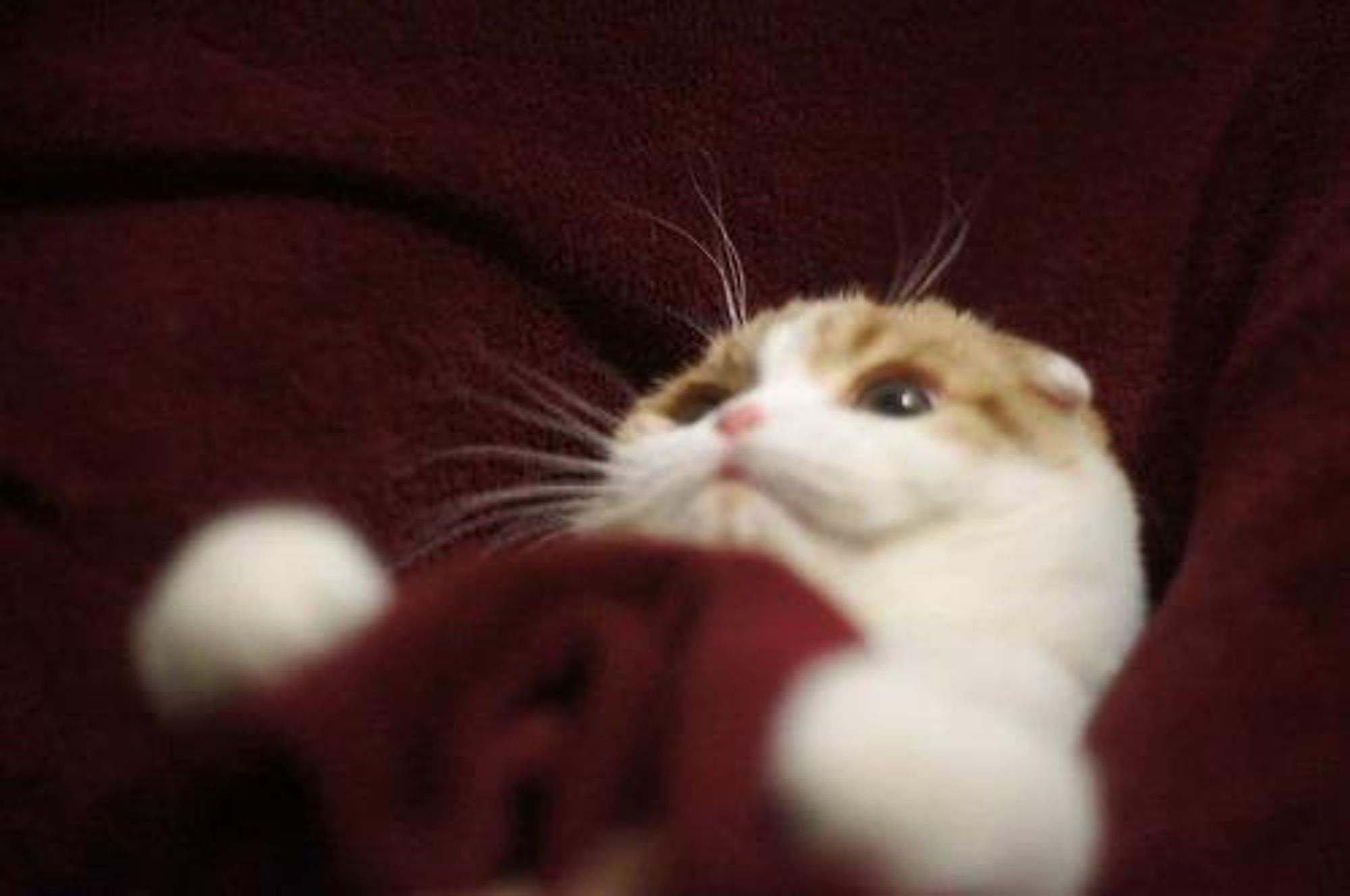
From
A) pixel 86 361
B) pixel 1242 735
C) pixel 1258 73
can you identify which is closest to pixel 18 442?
pixel 86 361

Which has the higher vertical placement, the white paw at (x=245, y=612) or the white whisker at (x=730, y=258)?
the white whisker at (x=730, y=258)

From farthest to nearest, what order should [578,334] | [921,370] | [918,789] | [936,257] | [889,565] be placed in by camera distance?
[936,257], [578,334], [921,370], [889,565], [918,789]

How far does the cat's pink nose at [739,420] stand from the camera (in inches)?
28.7

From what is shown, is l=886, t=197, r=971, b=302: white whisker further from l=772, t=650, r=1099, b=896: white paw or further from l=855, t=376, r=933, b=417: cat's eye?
l=772, t=650, r=1099, b=896: white paw

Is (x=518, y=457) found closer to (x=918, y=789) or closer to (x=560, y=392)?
(x=560, y=392)

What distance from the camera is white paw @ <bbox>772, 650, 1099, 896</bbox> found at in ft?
1.35

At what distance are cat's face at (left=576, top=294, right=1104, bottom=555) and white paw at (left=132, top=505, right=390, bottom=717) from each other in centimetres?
20

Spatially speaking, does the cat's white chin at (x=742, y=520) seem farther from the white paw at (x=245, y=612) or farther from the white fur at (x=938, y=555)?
the white paw at (x=245, y=612)

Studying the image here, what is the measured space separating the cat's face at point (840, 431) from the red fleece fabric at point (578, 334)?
0.10m

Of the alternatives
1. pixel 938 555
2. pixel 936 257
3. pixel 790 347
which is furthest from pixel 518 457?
pixel 936 257

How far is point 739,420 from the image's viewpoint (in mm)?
738

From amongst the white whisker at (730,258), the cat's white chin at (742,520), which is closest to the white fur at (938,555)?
the cat's white chin at (742,520)

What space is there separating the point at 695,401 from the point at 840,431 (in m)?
0.20

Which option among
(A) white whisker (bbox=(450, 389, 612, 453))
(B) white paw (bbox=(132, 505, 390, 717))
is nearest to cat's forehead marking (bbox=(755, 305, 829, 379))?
(A) white whisker (bbox=(450, 389, 612, 453))
